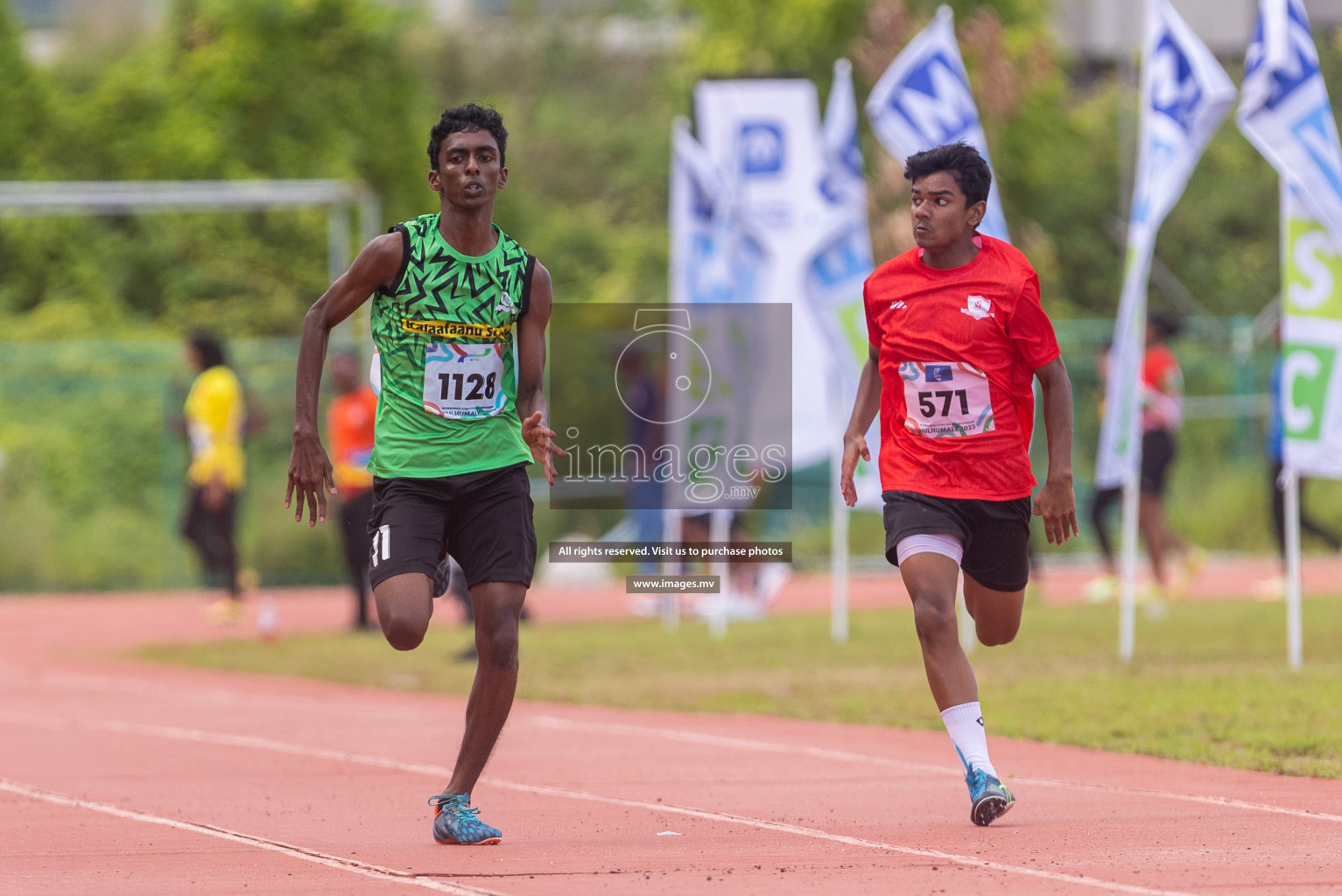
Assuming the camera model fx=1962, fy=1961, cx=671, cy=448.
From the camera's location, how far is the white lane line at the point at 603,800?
5742 millimetres

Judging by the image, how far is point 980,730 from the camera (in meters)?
6.89

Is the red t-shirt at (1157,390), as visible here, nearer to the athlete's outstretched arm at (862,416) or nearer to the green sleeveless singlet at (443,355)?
A: the athlete's outstretched arm at (862,416)

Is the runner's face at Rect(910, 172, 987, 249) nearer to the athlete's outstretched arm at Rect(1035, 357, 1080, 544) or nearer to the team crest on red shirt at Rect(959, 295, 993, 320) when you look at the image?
the team crest on red shirt at Rect(959, 295, 993, 320)

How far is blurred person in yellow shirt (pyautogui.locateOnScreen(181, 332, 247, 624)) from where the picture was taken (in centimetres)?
1691

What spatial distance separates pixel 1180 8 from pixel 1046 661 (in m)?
35.8

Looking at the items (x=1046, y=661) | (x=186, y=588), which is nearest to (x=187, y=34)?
(x=186, y=588)

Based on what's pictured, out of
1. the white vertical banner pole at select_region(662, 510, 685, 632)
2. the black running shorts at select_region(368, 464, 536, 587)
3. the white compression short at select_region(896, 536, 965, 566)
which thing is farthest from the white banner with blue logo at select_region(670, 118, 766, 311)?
the black running shorts at select_region(368, 464, 536, 587)

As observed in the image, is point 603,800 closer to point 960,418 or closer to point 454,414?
point 454,414

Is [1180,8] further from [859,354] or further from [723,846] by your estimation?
[723,846]

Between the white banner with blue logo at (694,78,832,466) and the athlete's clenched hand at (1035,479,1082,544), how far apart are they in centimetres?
831

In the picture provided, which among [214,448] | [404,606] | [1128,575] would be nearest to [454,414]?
[404,606]

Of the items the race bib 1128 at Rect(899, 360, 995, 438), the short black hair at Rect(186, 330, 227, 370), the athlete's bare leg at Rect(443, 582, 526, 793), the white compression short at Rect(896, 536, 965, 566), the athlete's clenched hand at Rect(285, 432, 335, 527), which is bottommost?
the athlete's bare leg at Rect(443, 582, 526, 793)

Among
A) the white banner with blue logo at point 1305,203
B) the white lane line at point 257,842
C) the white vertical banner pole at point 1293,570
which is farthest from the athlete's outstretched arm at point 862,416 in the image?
the white vertical banner pole at point 1293,570

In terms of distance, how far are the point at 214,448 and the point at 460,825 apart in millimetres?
11153
